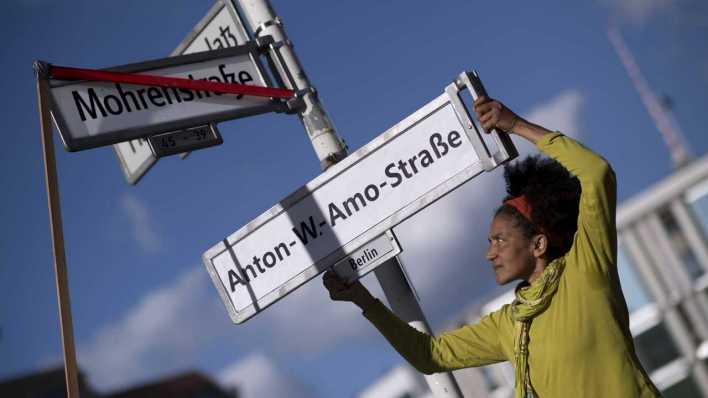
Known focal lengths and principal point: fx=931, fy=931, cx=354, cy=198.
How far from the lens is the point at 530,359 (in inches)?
100.0

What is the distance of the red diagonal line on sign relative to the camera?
2.88 meters

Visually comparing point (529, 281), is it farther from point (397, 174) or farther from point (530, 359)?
point (397, 174)

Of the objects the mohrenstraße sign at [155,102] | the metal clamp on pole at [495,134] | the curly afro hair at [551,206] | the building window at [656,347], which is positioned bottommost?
the building window at [656,347]

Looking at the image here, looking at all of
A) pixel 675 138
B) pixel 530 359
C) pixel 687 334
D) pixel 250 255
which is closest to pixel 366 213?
pixel 250 255

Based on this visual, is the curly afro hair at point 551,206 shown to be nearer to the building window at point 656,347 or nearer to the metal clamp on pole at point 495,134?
the metal clamp on pole at point 495,134

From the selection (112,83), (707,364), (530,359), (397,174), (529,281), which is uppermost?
(112,83)

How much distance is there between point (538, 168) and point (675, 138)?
53815 millimetres

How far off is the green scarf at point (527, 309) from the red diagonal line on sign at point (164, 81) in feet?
3.68

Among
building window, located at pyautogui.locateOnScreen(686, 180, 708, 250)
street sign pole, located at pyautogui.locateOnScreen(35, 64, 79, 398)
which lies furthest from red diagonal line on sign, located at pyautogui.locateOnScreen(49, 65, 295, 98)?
building window, located at pyautogui.locateOnScreen(686, 180, 708, 250)

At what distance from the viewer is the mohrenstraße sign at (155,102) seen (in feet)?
9.27

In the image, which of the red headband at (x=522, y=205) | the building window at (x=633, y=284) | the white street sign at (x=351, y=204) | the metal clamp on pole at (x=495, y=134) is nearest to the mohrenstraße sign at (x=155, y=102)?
the white street sign at (x=351, y=204)

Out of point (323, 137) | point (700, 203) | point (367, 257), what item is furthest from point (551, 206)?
point (700, 203)

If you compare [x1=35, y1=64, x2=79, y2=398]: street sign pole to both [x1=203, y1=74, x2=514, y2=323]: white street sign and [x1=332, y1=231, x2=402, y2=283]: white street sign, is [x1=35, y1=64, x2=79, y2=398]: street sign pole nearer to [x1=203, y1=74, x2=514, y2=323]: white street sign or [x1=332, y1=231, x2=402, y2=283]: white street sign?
[x1=203, y1=74, x2=514, y2=323]: white street sign

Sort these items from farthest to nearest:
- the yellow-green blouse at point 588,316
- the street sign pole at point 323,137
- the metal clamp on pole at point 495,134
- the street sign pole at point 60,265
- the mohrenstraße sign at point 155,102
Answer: the street sign pole at point 323,137 → the mohrenstraße sign at point 155,102 → the metal clamp on pole at point 495,134 → the street sign pole at point 60,265 → the yellow-green blouse at point 588,316
